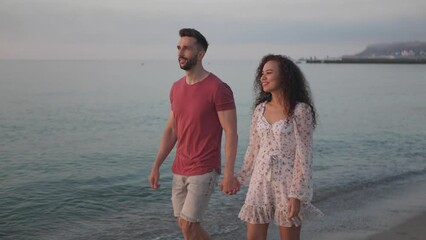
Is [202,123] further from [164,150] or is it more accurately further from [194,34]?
[194,34]

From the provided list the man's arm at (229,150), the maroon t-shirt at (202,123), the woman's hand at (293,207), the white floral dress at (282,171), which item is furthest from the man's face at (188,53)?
the woman's hand at (293,207)

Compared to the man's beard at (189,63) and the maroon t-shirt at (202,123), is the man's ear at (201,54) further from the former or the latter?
the maroon t-shirt at (202,123)

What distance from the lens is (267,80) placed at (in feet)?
13.4

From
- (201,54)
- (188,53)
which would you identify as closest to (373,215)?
(201,54)

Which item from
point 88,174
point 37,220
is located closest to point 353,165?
point 88,174

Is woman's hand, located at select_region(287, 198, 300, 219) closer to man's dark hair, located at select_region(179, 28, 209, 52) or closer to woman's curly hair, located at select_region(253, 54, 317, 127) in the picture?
woman's curly hair, located at select_region(253, 54, 317, 127)

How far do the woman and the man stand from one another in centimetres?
24

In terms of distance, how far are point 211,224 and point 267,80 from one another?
431 cm

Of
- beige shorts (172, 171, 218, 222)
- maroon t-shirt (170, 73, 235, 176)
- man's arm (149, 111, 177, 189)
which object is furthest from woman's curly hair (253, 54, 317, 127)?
man's arm (149, 111, 177, 189)

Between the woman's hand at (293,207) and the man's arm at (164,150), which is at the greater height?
the man's arm at (164,150)

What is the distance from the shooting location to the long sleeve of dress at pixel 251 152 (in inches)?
163

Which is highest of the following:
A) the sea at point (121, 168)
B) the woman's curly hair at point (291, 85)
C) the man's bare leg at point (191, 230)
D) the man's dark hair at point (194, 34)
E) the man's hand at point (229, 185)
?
the man's dark hair at point (194, 34)

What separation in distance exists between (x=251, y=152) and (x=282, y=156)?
33 centimetres

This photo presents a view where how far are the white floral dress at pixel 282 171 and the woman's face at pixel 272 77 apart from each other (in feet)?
0.82
